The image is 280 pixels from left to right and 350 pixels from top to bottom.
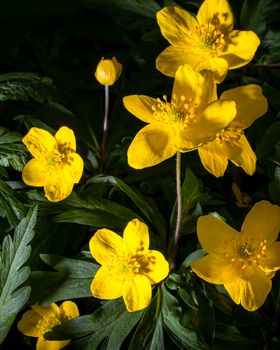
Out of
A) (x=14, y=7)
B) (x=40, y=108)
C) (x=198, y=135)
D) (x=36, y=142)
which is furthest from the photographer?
(x=14, y=7)

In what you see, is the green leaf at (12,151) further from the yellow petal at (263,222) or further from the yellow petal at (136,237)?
the yellow petal at (263,222)

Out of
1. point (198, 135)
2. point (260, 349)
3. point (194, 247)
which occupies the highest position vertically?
point (198, 135)

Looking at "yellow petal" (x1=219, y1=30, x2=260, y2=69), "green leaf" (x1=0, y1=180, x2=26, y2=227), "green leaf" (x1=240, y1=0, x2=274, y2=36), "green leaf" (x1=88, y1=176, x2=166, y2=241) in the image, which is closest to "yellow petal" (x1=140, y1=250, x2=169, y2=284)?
"green leaf" (x1=88, y1=176, x2=166, y2=241)

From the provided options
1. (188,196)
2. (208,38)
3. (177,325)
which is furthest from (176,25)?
(177,325)

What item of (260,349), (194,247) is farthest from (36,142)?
(260,349)

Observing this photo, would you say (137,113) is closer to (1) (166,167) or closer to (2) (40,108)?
(1) (166,167)

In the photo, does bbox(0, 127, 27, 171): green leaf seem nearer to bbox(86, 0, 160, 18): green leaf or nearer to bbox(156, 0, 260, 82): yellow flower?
bbox(156, 0, 260, 82): yellow flower
